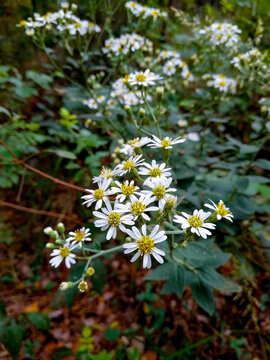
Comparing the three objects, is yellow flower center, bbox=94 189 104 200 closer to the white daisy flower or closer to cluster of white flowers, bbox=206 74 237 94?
the white daisy flower

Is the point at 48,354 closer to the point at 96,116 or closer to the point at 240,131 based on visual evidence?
the point at 96,116

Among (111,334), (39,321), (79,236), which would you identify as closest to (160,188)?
(79,236)

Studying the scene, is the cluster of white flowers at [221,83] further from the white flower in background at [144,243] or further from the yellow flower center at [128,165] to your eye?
the white flower in background at [144,243]

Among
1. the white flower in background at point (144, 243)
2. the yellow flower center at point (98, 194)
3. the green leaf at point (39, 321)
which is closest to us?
the white flower in background at point (144, 243)

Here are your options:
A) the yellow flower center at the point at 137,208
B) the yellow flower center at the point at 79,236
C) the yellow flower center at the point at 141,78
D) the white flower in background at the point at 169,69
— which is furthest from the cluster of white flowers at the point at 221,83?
the yellow flower center at the point at 79,236

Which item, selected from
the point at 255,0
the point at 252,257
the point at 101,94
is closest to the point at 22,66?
the point at 101,94

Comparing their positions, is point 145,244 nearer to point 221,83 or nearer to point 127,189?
point 127,189
